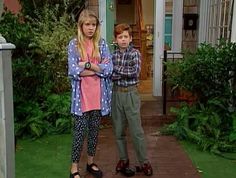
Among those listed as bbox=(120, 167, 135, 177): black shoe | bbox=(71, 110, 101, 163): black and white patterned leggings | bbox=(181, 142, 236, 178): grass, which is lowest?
bbox=(181, 142, 236, 178): grass

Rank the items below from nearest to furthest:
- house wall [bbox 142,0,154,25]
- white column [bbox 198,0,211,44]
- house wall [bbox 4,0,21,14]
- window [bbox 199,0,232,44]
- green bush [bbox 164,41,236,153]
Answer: green bush [bbox 164,41,236,153], window [bbox 199,0,232,44], white column [bbox 198,0,211,44], house wall [bbox 4,0,21,14], house wall [bbox 142,0,154,25]

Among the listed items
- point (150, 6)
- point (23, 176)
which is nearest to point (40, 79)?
point (23, 176)

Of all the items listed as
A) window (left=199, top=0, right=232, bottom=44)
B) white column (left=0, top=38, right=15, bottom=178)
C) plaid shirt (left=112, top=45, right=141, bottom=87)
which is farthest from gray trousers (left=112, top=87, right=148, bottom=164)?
window (left=199, top=0, right=232, bottom=44)

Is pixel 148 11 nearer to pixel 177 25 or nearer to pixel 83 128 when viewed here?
pixel 177 25

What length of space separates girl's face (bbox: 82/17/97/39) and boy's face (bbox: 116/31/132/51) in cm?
25

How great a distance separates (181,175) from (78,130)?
1.20 m

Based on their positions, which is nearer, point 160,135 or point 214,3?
point 160,135

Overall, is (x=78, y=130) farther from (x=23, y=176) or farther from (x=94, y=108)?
(x=23, y=176)

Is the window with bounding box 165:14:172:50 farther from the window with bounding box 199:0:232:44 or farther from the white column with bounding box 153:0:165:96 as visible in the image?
the window with bounding box 199:0:232:44

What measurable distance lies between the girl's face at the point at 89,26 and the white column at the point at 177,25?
4059 millimetres

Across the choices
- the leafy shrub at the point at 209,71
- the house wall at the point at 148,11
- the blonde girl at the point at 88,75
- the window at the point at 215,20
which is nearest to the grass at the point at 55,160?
the blonde girl at the point at 88,75

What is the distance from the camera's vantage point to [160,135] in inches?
211

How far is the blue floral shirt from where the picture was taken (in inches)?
136

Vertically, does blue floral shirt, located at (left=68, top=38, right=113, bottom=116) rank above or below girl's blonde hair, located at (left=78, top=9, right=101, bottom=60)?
below
